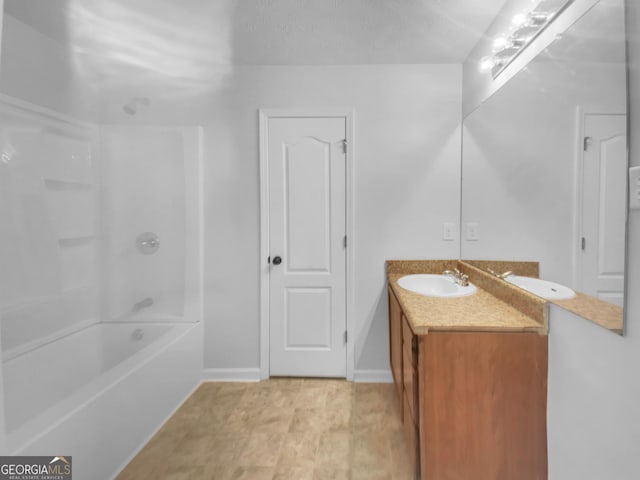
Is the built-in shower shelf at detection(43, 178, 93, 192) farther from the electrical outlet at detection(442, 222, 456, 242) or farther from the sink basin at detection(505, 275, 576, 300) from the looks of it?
the electrical outlet at detection(442, 222, 456, 242)

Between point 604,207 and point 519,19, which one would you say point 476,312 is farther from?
point 519,19

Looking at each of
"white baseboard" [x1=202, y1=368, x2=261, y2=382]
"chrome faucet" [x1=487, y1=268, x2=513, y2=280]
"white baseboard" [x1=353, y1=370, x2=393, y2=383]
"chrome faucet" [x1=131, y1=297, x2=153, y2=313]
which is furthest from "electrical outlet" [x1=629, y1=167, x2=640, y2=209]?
"white baseboard" [x1=202, y1=368, x2=261, y2=382]

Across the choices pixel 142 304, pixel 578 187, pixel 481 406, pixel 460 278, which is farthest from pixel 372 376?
pixel 578 187

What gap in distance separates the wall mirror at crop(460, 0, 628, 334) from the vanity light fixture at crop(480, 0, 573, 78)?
12cm

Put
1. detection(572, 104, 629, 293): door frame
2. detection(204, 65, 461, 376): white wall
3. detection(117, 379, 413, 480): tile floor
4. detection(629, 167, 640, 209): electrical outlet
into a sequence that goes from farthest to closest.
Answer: detection(204, 65, 461, 376): white wall → detection(117, 379, 413, 480): tile floor → detection(572, 104, 629, 293): door frame → detection(629, 167, 640, 209): electrical outlet

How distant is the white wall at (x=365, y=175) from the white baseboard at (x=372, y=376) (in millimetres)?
31

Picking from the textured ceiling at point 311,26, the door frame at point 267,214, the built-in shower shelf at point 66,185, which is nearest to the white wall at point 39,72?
the textured ceiling at point 311,26

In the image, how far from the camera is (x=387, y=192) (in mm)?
2271

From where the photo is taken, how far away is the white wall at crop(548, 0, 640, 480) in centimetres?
87

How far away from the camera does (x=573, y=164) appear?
108cm

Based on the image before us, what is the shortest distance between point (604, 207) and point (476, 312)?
64 centimetres

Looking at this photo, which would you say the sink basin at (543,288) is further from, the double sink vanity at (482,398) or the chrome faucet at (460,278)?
the chrome faucet at (460,278)

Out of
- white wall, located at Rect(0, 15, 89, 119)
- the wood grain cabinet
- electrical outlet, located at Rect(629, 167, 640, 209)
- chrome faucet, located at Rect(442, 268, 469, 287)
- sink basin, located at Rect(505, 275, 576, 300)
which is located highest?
white wall, located at Rect(0, 15, 89, 119)

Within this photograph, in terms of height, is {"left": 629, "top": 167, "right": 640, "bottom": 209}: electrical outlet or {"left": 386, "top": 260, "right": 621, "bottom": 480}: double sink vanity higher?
{"left": 629, "top": 167, "right": 640, "bottom": 209}: electrical outlet
